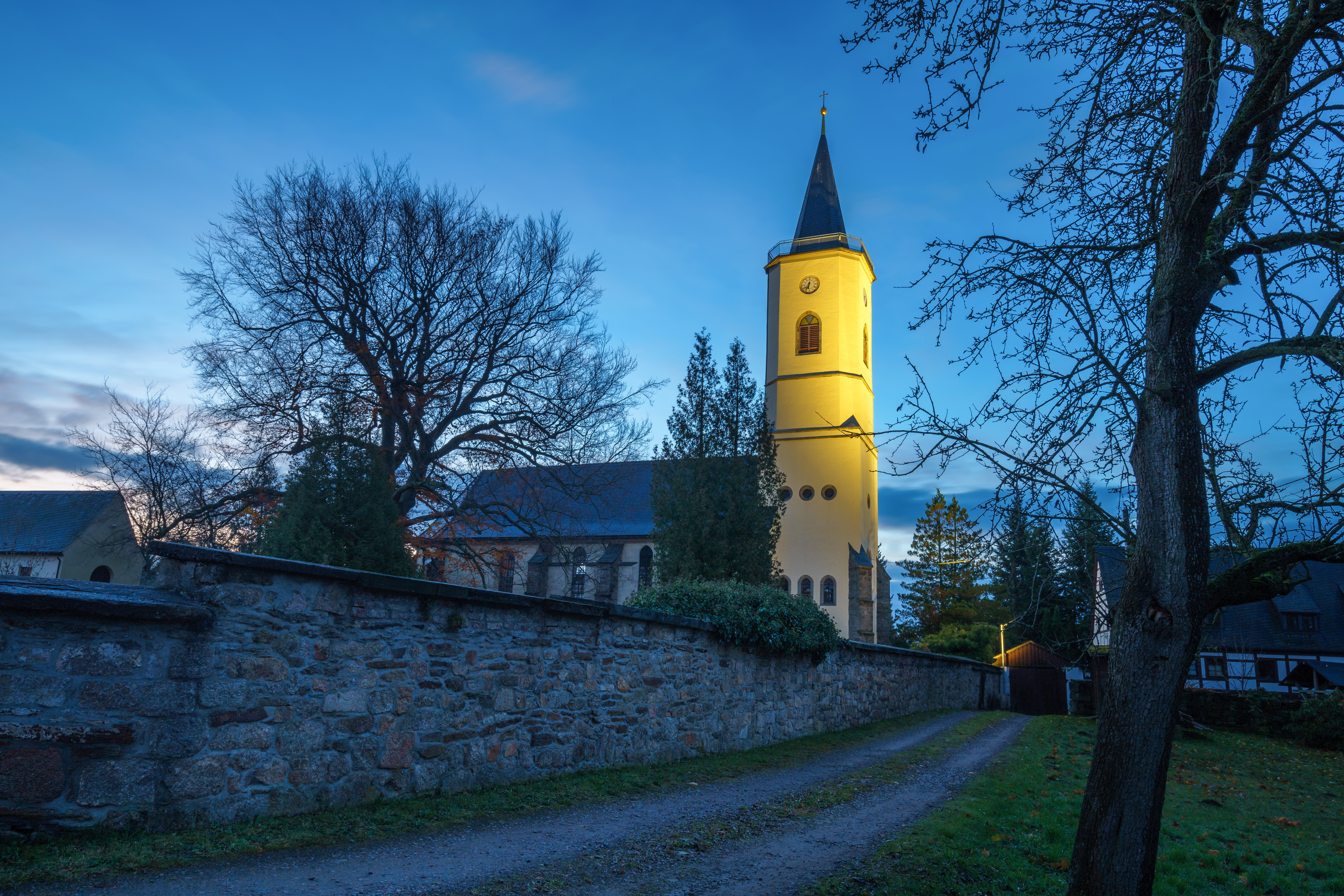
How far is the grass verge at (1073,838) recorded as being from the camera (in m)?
5.27

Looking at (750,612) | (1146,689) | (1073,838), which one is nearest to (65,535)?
(750,612)

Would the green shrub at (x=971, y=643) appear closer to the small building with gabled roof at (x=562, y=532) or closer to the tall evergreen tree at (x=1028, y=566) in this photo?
the small building with gabled roof at (x=562, y=532)

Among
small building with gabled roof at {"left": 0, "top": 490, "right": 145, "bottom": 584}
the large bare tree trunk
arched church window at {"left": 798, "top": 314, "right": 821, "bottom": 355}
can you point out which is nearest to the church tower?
arched church window at {"left": 798, "top": 314, "right": 821, "bottom": 355}

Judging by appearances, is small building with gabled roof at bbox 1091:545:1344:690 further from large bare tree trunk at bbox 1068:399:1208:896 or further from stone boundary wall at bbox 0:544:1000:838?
large bare tree trunk at bbox 1068:399:1208:896

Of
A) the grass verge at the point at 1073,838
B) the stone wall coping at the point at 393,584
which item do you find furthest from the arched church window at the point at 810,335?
the stone wall coping at the point at 393,584

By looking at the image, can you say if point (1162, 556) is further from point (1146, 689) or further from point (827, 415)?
point (827, 415)

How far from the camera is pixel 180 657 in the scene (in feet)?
16.9

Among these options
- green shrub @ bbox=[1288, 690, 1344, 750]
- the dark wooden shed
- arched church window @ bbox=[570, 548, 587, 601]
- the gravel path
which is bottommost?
the dark wooden shed

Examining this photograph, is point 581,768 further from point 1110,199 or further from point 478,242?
point 478,242

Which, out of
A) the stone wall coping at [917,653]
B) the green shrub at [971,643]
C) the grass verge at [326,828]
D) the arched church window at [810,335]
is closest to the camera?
the grass verge at [326,828]

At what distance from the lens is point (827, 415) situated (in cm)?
3422

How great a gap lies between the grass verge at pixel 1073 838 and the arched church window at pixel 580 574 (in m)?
22.3

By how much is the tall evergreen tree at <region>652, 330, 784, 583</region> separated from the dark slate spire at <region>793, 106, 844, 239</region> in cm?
1425

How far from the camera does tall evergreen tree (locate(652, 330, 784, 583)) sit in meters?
23.5
